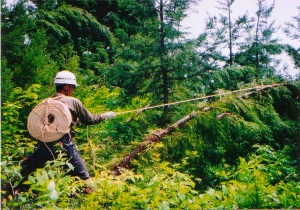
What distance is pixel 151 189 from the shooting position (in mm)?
2520

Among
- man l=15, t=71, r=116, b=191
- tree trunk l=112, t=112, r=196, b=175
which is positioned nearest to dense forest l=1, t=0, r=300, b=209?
tree trunk l=112, t=112, r=196, b=175

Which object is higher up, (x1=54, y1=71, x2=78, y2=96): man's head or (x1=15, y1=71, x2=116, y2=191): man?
(x1=54, y1=71, x2=78, y2=96): man's head

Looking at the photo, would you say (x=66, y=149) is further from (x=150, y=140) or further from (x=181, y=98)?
(x=181, y=98)

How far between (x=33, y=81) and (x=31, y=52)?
0.54 metres

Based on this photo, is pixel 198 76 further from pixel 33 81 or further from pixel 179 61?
pixel 33 81

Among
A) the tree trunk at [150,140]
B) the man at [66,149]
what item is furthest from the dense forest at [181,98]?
the man at [66,149]

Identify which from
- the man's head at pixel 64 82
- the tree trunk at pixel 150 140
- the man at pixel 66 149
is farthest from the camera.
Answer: the tree trunk at pixel 150 140

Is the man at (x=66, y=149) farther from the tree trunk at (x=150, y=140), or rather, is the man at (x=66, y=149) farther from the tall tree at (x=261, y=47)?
the tall tree at (x=261, y=47)

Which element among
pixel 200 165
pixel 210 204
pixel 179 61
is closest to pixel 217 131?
pixel 200 165

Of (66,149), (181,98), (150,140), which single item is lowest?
(150,140)

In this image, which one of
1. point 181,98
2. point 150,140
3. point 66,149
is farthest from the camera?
point 181,98

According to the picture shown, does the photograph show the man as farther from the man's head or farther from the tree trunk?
the tree trunk

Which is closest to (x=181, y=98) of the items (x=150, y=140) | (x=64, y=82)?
(x=150, y=140)

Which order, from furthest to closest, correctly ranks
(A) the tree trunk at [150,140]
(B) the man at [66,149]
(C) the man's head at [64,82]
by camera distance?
(A) the tree trunk at [150,140], (C) the man's head at [64,82], (B) the man at [66,149]
